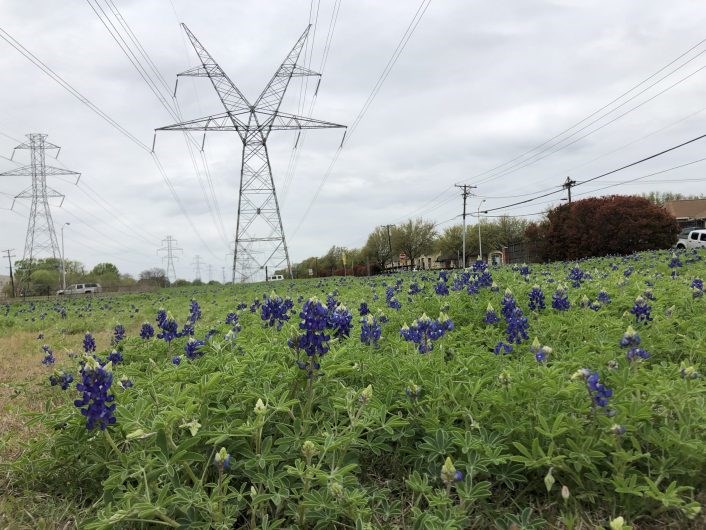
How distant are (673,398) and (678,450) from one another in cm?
35

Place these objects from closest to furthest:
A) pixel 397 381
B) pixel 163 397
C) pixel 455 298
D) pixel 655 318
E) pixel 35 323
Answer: pixel 163 397, pixel 397 381, pixel 655 318, pixel 455 298, pixel 35 323

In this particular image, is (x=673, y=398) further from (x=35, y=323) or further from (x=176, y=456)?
(x=35, y=323)

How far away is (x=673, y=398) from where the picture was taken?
8.00 ft

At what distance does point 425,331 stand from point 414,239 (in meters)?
81.0

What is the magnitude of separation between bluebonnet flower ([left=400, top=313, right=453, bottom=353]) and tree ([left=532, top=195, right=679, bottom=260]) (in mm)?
31885

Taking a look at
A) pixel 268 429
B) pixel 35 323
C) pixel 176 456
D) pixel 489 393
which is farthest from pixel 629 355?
pixel 35 323

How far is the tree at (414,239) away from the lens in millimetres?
83688

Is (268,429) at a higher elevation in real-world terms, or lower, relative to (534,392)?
lower

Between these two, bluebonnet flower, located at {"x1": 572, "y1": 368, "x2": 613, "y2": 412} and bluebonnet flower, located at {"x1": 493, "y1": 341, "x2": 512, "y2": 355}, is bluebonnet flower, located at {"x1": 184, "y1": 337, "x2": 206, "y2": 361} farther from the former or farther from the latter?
bluebonnet flower, located at {"x1": 572, "y1": 368, "x2": 613, "y2": 412}

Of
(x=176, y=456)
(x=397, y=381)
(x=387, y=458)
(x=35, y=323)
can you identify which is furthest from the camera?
(x=35, y=323)

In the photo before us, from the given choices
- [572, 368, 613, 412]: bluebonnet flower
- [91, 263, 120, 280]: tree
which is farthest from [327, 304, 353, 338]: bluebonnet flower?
[91, 263, 120, 280]: tree

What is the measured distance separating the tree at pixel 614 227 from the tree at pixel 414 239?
158 feet

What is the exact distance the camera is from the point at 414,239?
8356 cm

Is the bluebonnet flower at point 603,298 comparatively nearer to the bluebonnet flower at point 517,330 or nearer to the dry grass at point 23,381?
the bluebonnet flower at point 517,330
